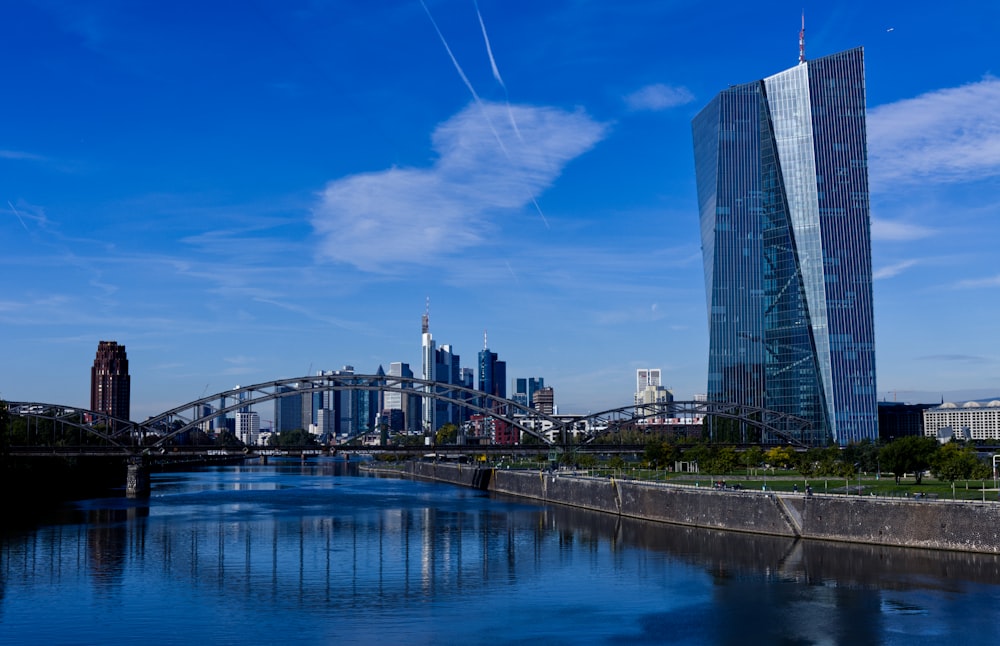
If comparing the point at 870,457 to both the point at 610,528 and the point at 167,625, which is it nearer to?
the point at 610,528

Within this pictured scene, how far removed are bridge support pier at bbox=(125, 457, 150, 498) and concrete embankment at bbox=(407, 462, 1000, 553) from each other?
185 ft

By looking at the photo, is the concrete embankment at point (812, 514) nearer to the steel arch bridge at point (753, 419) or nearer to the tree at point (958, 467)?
the tree at point (958, 467)

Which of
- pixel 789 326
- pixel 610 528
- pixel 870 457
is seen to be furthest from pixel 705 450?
pixel 789 326

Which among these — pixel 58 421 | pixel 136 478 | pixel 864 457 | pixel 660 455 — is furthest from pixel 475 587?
pixel 58 421

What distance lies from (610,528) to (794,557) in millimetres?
Result: 21437

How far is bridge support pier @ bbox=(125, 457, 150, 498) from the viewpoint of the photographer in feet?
396

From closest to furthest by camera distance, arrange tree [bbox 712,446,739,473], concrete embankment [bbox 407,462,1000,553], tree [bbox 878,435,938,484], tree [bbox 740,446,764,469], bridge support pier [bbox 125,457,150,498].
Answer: concrete embankment [bbox 407,462,1000,553] < tree [bbox 878,435,938,484] < tree [bbox 712,446,739,473] < tree [bbox 740,446,764,469] < bridge support pier [bbox 125,457,150,498]

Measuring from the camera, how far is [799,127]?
16762 cm

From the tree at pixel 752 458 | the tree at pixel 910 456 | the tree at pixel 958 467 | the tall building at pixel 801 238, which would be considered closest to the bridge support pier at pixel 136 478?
the tree at pixel 752 458

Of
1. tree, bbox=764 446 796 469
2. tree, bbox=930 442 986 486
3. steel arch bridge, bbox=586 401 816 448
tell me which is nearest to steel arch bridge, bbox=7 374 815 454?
steel arch bridge, bbox=586 401 816 448

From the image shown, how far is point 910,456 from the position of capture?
83.6 metres

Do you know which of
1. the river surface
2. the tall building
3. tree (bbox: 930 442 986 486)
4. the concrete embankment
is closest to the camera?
the river surface

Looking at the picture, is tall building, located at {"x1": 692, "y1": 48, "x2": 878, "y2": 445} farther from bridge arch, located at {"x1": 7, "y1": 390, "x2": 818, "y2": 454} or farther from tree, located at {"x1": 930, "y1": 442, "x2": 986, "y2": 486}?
tree, located at {"x1": 930, "y1": 442, "x2": 986, "y2": 486}

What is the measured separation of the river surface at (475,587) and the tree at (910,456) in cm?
2205
